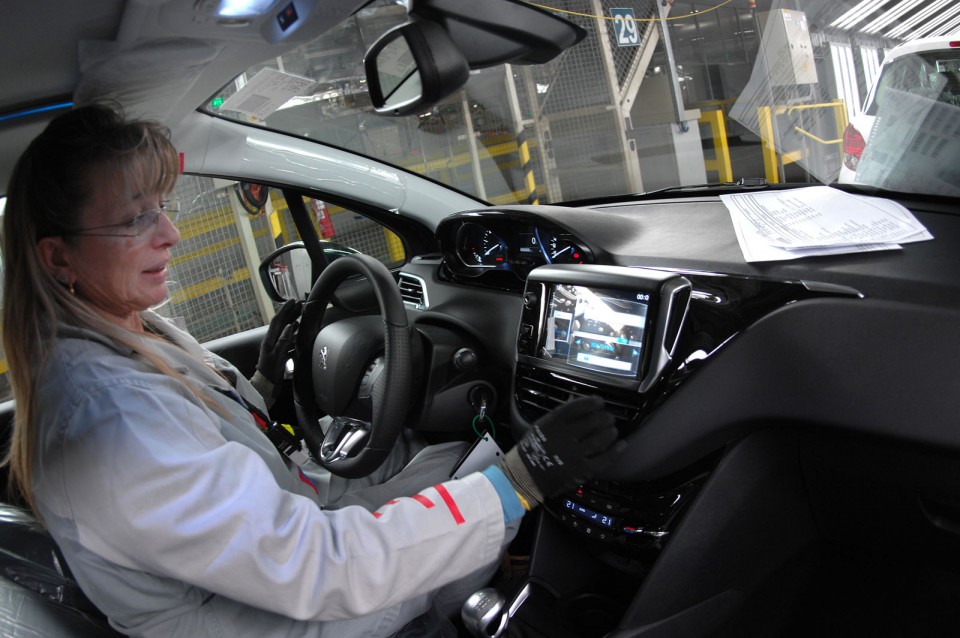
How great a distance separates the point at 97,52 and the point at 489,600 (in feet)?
4.31

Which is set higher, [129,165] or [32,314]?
[129,165]

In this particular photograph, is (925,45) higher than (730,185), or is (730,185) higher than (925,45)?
(925,45)

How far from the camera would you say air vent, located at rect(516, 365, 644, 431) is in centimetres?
155

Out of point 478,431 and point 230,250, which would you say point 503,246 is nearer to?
point 478,431

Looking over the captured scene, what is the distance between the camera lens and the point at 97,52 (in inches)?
51.9

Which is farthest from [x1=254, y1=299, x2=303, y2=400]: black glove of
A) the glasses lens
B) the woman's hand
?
the glasses lens

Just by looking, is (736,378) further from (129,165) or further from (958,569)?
(129,165)

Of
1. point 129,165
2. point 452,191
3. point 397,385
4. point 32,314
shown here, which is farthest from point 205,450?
point 452,191

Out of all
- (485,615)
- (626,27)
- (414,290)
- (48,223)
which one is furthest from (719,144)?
(48,223)

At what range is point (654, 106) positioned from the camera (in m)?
2.61

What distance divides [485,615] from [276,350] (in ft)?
3.49

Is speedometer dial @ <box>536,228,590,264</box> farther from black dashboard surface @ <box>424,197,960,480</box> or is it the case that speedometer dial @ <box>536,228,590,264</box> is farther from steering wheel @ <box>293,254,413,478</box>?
steering wheel @ <box>293,254,413,478</box>

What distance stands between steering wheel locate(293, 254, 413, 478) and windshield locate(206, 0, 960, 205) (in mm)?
473

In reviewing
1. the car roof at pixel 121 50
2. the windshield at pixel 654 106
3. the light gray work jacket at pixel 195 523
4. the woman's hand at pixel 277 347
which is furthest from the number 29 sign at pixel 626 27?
the light gray work jacket at pixel 195 523
